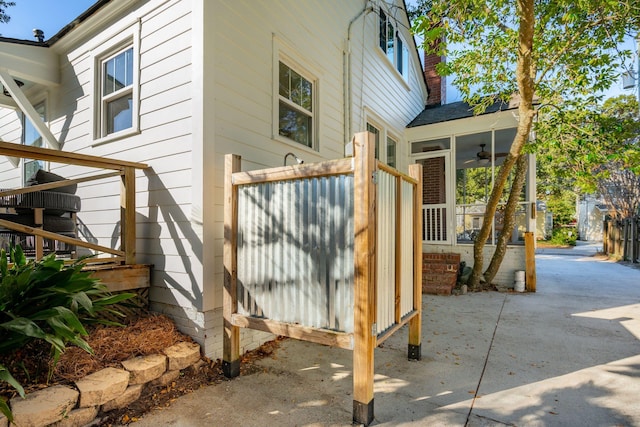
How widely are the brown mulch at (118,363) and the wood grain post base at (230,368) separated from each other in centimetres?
6

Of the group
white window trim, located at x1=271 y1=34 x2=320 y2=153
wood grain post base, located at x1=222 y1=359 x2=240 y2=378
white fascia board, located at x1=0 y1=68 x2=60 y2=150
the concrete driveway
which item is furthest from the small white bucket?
white fascia board, located at x1=0 y1=68 x2=60 y2=150

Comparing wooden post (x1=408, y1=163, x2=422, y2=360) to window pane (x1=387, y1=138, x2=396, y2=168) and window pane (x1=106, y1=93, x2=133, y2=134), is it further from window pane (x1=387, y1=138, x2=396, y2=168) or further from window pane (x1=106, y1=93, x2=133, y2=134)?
window pane (x1=387, y1=138, x2=396, y2=168)

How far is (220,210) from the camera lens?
3.31m

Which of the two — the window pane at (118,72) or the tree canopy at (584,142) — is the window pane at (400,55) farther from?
the window pane at (118,72)

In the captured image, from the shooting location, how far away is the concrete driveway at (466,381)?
7.63 ft

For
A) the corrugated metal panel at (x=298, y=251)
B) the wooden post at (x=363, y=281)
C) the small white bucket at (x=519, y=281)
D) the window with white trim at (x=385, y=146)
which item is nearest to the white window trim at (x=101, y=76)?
the corrugated metal panel at (x=298, y=251)

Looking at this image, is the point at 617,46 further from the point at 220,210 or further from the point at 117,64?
the point at 117,64

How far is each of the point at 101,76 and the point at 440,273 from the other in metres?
6.65

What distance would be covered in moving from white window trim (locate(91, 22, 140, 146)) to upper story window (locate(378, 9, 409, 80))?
5272 mm

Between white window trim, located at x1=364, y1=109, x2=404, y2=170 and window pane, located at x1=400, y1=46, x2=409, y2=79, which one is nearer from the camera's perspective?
white window trim, located at x1=364, y1=109, x2=404, y2=170

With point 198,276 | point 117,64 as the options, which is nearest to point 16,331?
point 198,276

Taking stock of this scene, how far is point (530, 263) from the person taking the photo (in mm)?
6613

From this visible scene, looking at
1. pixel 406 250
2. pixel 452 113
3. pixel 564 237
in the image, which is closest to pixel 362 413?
pixel 406 250

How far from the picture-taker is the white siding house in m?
3.21
